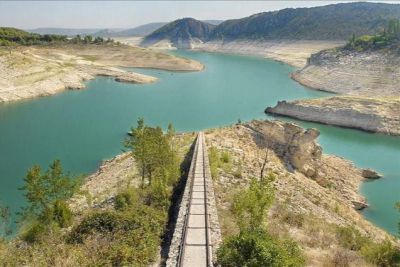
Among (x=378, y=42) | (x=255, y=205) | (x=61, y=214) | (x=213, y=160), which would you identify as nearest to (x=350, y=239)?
(x=255, y=205)

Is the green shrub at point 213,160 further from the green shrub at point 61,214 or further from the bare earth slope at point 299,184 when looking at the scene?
the green shrub at point 61,214

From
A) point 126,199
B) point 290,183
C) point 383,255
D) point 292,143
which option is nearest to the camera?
point 383,255

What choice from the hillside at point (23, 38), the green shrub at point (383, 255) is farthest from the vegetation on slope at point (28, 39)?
the green shrub at point (383, 255)

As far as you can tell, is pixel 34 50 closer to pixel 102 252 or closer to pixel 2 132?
pixel 2 132

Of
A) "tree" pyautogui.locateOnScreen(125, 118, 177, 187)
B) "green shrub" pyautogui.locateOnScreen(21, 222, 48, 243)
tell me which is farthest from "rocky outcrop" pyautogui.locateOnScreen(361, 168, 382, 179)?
"green shrub" pyautogui.locateOnScreen(21, 222, 48, 243)

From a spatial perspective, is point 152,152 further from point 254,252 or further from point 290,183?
point 254,252

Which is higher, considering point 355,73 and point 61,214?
point 61,214

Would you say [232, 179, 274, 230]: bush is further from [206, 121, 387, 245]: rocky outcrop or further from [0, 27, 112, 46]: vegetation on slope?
[0, 27, 112, 46]: vegetation on slope

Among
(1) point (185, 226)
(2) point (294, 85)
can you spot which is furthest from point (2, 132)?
(2) point (294, 85)
